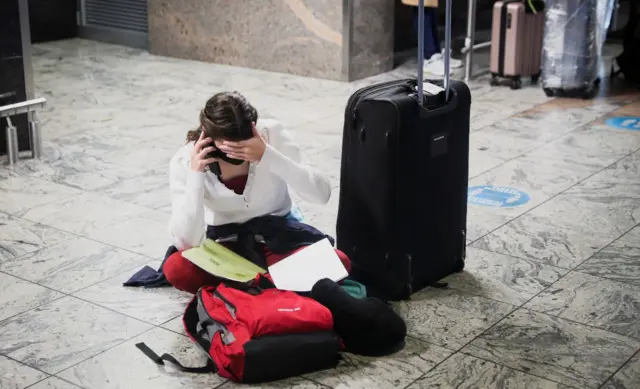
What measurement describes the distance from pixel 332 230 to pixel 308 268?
0.96m

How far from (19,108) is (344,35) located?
8.84 feet

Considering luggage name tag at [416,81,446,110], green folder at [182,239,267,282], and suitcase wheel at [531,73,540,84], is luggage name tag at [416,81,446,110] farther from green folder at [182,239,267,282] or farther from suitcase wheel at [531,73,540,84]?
suitcase wheel at [531,73,540,84]

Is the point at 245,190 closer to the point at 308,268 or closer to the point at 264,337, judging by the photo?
the point at 308,268

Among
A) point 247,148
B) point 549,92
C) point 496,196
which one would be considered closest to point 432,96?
point 247,148

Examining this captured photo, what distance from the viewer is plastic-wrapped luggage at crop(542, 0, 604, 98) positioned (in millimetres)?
6648

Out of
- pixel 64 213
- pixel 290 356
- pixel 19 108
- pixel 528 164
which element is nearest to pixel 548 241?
pixel 528 164

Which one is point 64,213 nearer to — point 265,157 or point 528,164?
point 265,157

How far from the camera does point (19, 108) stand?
5.43m

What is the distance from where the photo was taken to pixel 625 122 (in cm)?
631

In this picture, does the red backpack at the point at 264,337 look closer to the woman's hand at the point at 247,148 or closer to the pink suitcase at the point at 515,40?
the woman's hand at the point at 247,148

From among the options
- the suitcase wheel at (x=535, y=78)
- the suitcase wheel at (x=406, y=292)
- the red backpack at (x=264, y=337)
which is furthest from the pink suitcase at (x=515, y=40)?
the red backpack at (x=264, y=337)

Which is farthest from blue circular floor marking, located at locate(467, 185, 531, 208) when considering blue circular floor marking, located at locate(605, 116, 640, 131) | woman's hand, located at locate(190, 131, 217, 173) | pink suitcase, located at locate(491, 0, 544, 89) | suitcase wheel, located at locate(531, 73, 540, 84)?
suitcase wheel, located at locate(531, 73, 540, 84)

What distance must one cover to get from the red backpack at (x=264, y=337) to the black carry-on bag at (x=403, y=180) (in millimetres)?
501

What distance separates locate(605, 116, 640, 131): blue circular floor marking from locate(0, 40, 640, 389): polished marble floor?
0.30 feet
